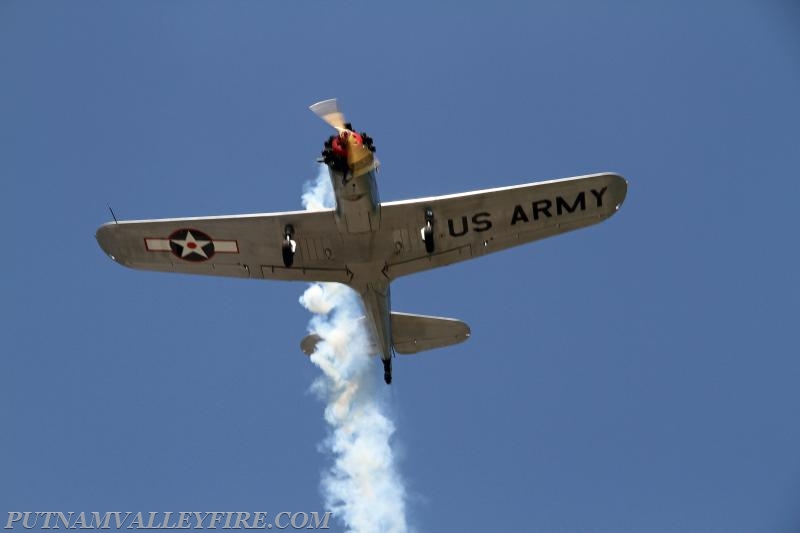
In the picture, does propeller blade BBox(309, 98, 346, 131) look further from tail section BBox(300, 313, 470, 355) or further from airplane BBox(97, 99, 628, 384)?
tail section BBox(300, 313, 470, 355)

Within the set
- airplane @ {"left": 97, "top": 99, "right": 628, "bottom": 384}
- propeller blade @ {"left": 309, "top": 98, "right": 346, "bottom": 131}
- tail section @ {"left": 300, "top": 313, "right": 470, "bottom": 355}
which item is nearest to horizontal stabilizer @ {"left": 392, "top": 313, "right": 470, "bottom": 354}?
tail section @ {"left": 300, "top": 313, "right": 470, "bottom": 355}

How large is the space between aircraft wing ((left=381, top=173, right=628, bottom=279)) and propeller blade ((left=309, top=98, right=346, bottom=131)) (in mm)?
2170

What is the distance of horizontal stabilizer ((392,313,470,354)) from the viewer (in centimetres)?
2134

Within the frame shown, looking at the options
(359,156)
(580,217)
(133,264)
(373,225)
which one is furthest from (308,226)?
(580,217)

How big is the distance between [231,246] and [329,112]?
4.19m

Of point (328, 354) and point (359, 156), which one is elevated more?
point (359, 156)

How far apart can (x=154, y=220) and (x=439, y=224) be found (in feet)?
20.3

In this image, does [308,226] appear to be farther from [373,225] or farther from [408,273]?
[408,273]

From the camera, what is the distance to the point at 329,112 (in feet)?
53.5

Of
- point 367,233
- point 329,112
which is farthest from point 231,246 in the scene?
point 329,112

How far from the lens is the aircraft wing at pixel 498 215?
17.7 metres

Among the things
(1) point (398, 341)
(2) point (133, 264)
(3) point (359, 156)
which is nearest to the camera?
(3) point (359, 156)

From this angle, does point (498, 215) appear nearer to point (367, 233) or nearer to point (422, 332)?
point (367, 233)

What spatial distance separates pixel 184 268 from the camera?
1927 centimetres
